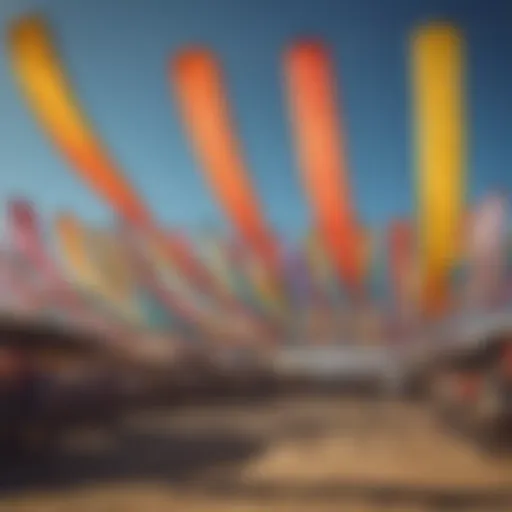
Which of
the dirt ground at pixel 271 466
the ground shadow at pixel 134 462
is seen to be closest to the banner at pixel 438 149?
the dirt ground at pixel 271 466

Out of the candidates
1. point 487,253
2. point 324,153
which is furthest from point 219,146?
point 487,253

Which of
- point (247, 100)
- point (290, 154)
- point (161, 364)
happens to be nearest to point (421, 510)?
point (161, 364)

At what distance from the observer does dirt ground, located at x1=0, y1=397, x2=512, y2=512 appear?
1469 millimetres

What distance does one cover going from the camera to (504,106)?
1.52m

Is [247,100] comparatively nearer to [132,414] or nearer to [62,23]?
[62,23]

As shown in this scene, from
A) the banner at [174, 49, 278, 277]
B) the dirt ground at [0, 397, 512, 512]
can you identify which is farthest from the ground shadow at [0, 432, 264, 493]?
the banner at [174, 49, 278, 277]

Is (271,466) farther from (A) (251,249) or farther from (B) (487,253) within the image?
(B) (487,253)

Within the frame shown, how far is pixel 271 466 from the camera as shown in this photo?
150cm

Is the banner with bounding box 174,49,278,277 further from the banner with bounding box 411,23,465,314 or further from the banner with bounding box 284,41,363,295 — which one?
the banner with bounding box 411,23,465,314

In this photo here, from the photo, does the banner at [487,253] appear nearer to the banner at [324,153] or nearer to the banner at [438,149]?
the banner at [438,149]

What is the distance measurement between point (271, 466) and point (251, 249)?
1.13ft

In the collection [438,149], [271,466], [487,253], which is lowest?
[271,466]

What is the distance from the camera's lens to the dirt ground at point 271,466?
147cm

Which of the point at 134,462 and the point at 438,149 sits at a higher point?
the point at 438,149
